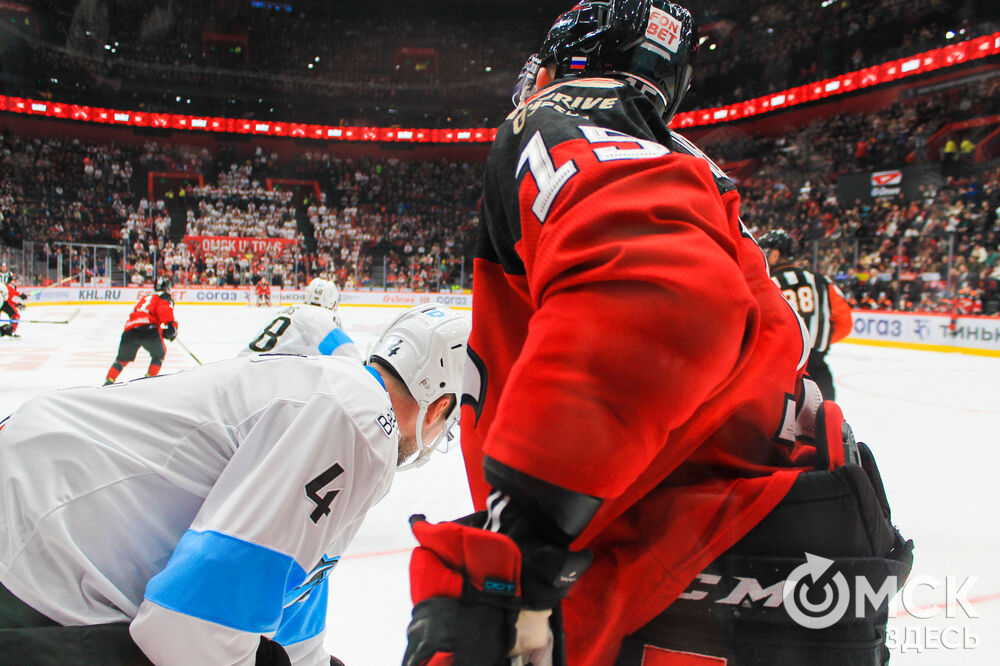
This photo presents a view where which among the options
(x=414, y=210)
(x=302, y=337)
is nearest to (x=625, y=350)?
(x=302, y=337)

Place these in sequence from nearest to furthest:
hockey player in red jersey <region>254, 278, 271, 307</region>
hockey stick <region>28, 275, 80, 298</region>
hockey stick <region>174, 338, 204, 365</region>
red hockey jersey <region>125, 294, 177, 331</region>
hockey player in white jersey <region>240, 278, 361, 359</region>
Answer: hockey player in white jersey <region>240, 278, 361, 359</region>, red hockey jersey <region>125, 294, 177, 331</region>, hockey stick <region>174, 338, 204, 365</region>, hockey stick <region>28, 275, 80, 298</region>, hockey player in red jersey <region>254, 278, 271, 307</region>

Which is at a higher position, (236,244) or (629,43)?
(236,244)

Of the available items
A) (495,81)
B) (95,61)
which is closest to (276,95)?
(95,61)

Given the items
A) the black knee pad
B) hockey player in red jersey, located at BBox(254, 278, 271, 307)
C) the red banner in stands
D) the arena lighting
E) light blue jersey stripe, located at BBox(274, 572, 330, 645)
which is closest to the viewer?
the black knee pad

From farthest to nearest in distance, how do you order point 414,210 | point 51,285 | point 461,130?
point 461,130
point 414,210
point 51,285

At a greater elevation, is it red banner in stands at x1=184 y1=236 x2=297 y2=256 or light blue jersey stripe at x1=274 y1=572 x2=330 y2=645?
red banner in stands at x1=184 y1=236 x2=297 y2=256

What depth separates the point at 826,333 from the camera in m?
3.41

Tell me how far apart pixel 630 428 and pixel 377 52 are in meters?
27.5

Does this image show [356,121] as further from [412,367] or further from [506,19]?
[412,367]

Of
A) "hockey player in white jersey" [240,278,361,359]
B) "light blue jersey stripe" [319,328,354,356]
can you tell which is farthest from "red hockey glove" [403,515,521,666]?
"light blue jersey stripe" [319,328,354,356]

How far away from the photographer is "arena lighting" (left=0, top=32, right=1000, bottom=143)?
15.0 m

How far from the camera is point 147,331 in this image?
591 centimetres

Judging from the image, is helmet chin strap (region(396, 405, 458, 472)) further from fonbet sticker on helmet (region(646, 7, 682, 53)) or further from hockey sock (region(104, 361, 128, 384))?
hockey sock (region(104, 361, 128, 384))

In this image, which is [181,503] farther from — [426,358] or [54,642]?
[426,358]
